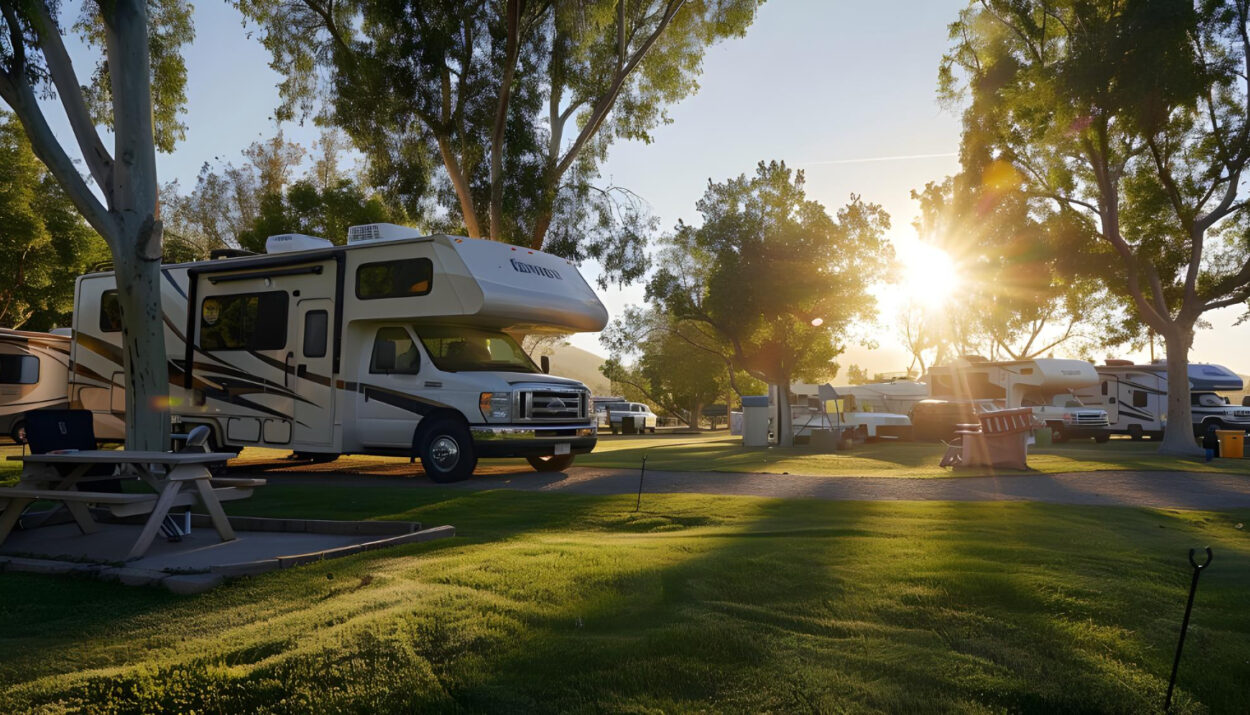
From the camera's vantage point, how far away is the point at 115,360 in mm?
15039

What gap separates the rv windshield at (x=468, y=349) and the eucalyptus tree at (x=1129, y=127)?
53.2 feet

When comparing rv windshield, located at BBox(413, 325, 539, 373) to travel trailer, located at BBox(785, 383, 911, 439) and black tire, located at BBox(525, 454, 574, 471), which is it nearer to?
black tire, located at BBox(525, 454, 574, 471)

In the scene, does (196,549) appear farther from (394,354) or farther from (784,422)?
(784,422)

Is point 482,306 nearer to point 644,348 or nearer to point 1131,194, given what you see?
point 1131,194

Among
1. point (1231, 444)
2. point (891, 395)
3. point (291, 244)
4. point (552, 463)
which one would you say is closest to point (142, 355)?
point (291, 244)

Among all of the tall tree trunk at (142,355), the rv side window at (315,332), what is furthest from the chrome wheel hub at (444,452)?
the tall tree trunk at (142,355)

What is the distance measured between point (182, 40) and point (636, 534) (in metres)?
14.0

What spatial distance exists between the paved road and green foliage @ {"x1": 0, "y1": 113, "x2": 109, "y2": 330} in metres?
21.9

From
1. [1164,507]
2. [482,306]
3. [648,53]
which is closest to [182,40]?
[482,306]

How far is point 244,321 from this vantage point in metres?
13.7

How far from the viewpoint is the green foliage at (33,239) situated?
29.5m

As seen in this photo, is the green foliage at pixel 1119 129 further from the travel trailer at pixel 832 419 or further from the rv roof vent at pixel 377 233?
the rv roof vent at pixel 377 233

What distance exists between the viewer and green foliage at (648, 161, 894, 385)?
33688 mm

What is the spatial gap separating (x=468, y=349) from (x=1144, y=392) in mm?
27859
